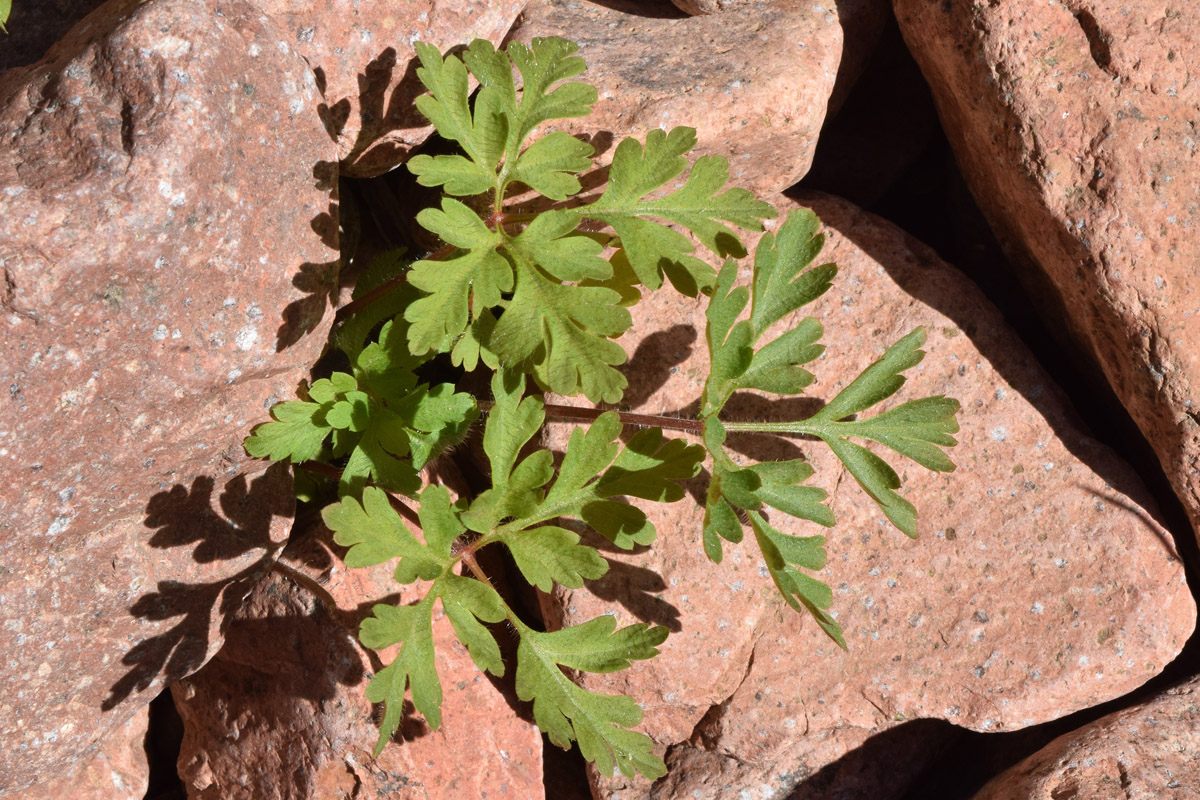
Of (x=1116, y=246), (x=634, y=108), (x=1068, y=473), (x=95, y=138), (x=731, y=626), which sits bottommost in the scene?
(x=731, y=626)

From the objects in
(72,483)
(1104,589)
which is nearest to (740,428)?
(1104,589)

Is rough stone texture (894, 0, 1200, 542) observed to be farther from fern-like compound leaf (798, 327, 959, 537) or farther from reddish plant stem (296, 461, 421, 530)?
reddish plant stem (296, 461, 421, 530)

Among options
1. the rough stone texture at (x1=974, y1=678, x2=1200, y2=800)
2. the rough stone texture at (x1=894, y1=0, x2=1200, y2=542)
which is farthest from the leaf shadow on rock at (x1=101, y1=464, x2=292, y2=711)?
the rough stone texture at (x1=894, y1=0, x2=1200, y2=542)

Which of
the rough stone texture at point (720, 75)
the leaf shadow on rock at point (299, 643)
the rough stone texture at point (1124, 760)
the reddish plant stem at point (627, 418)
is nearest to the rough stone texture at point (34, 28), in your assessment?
the rough stone texture at point (720, 75)

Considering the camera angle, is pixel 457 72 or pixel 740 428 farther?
pixel 740 428

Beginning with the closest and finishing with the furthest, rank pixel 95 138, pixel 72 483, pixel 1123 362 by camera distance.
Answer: pixel 95 138 < pixel 72 483 < pixel 1123 362

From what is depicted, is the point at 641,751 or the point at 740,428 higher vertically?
the point at 740,428

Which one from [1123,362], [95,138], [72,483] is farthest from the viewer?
[1123,362]

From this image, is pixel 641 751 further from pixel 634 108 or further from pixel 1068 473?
pixel 634 108
